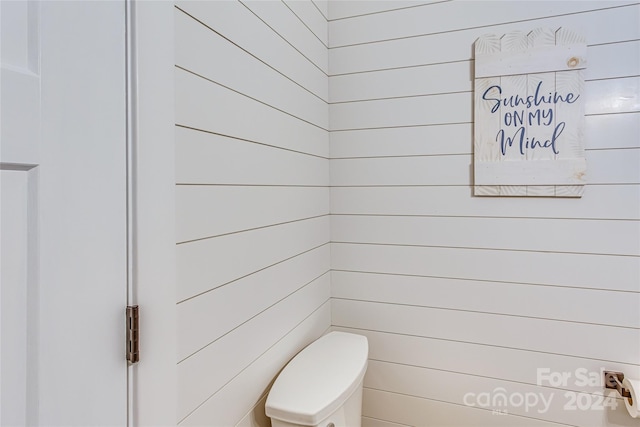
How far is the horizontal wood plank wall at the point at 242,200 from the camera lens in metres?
0.71

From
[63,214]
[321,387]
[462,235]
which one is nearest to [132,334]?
[63,214]

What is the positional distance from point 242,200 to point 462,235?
0.88 meters

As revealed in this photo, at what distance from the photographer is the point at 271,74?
3.41 ft

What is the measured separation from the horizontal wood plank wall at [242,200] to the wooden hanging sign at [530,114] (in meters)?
0.64

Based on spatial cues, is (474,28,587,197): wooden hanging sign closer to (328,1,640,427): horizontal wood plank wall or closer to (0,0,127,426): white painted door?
(328,1,640,427): horizontal wood plank wall

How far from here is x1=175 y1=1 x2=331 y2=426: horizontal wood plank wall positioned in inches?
27.8

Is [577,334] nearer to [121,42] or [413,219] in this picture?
[413,219]

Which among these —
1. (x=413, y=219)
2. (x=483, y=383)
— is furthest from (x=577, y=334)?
(x=413, y=219)

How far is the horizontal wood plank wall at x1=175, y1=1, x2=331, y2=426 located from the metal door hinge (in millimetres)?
101

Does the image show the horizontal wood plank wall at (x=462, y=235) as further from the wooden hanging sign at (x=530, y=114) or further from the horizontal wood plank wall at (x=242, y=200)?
the horizontal wood plank wall at (x=242, y=200)

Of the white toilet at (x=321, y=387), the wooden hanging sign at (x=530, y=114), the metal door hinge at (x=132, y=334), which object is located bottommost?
the white toilet at (x=321, y=387)

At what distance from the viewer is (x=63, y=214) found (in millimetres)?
492

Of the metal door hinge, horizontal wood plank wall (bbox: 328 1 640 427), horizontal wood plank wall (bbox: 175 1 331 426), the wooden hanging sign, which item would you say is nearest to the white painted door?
the metal door hinge

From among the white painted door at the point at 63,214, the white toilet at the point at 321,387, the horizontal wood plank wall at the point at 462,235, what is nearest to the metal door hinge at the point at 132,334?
the white painted door at the point at 63,214
